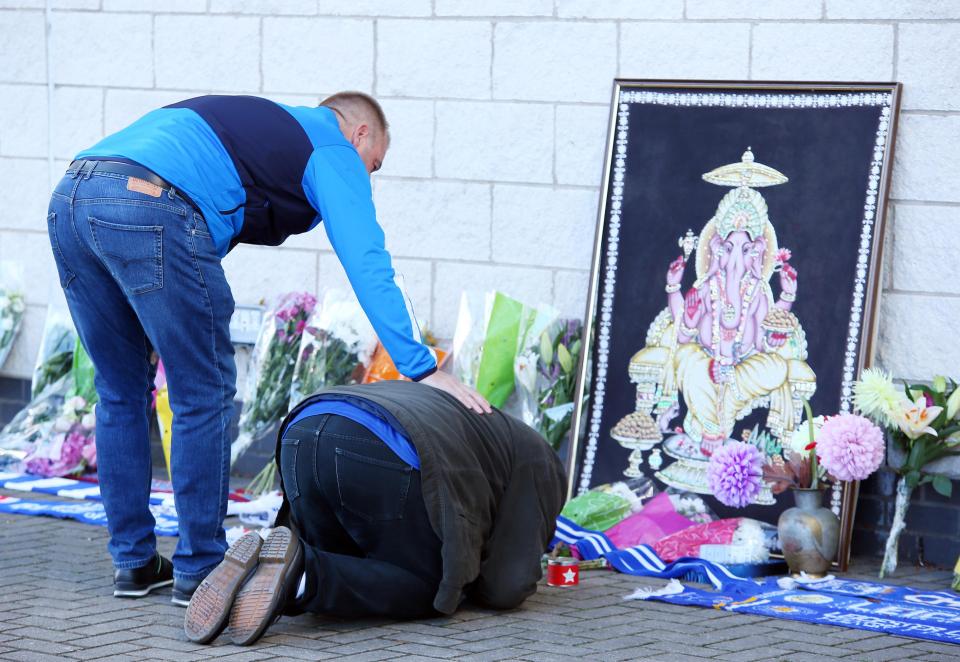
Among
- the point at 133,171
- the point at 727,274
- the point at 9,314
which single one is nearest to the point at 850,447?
the point at 727,274

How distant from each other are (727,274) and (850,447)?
0.91 m

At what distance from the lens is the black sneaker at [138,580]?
13.8 feet

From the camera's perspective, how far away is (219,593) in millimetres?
3623

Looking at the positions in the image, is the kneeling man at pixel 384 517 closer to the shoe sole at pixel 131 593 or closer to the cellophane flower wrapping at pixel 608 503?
the shoe sole at pixel 131 593

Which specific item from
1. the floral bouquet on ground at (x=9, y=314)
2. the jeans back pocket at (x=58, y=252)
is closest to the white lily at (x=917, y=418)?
the jeans back pocket at (x=58, y=252)

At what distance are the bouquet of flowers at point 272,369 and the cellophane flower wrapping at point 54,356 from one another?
103cm

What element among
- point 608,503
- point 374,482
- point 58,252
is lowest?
point 608,503

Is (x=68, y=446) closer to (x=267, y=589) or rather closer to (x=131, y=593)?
(x=131, y=593)

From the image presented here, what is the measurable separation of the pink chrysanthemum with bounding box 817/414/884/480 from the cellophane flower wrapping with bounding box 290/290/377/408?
181 cm

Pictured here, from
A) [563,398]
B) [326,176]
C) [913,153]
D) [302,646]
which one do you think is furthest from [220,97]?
[913,153]

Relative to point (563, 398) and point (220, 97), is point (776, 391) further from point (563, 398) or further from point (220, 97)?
point (220, 97)

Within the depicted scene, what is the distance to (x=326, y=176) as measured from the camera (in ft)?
12.8

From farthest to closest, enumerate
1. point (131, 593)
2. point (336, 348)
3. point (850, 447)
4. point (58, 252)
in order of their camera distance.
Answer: point (336, 348) < point (850, 447) < point (131, 593) < point (58, 252)

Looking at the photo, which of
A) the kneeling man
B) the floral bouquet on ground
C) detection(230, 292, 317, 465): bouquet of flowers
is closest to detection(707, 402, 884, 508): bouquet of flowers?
the kneeling man
